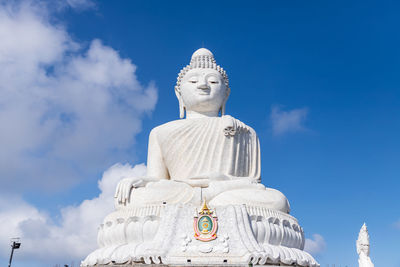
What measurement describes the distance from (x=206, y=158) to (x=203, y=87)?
2.12 m

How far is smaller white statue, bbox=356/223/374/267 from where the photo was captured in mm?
10836

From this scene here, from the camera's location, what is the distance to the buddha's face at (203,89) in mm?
13172

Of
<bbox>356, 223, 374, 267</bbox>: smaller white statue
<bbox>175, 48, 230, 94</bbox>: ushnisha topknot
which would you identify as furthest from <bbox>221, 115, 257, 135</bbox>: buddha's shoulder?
<bbox>356, 223, 374, 267</bbox>: smaller white statue

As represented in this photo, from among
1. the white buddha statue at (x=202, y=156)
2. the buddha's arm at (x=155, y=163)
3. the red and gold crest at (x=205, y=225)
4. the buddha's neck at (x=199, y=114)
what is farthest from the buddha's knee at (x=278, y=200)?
the buddha's neck at (x=199, y=114)

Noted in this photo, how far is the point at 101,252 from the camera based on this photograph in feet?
33.7

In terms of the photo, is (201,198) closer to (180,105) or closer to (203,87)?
(203,87)

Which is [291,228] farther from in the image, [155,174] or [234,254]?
[155,174]

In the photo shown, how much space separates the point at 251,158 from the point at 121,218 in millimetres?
3911

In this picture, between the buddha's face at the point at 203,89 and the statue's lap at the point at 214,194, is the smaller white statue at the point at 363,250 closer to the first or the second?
the statue's lap at the point at 214,194

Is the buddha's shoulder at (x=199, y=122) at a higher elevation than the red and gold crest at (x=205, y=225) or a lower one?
higher

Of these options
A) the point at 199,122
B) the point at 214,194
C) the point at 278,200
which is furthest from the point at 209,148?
the point at 278,200

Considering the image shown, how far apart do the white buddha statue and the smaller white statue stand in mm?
1883

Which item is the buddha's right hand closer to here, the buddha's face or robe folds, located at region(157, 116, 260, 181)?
robe folds, located at region(157, 116, 260, 181)

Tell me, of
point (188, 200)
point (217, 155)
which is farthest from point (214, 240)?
point (217, 155)
